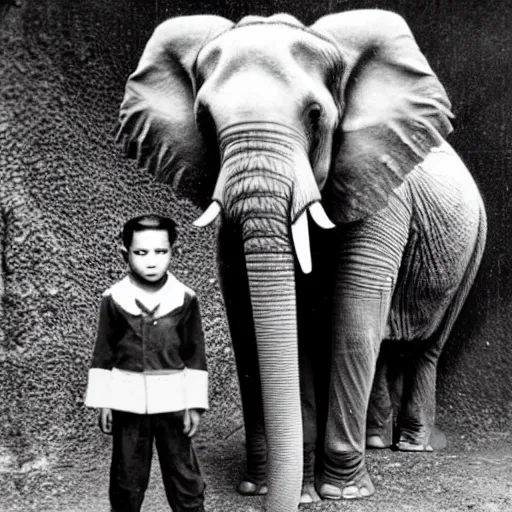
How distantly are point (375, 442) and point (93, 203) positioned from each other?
1.36 meters

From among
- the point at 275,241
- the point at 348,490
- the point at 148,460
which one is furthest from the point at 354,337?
the point at 148,460

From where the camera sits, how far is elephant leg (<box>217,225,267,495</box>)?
10.5ft

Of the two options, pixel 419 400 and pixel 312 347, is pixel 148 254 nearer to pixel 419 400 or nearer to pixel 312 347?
pixel 312 347

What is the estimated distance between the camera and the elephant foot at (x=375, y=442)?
3.90 meters

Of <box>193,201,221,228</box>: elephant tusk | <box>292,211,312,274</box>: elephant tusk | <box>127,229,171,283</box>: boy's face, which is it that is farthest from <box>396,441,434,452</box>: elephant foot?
<box>127,229,171,283</box>: boy's face

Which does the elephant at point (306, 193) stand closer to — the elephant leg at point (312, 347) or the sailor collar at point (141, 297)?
the elephant leg at point (312, 347)

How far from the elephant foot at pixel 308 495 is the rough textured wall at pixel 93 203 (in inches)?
39.6

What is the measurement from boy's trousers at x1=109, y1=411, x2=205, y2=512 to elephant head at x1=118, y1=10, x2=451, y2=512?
0.23m

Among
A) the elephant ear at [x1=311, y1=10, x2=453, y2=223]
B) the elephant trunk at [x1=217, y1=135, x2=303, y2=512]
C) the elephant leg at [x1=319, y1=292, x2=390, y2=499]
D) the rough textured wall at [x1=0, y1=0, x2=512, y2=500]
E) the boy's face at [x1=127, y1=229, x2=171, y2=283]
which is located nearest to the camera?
the boy's face at [x1=127, y1=229, x2=171, y2=283]

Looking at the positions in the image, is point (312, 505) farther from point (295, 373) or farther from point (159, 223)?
point (159, 223)

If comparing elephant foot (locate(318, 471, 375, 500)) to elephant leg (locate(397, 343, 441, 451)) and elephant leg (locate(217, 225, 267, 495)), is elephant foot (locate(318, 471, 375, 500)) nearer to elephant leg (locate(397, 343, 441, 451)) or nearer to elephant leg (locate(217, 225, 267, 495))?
elephant leg (locate(217, 225, 267, 495))

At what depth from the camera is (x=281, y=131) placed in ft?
A: 9.01

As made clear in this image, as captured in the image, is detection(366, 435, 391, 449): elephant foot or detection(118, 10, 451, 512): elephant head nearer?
detection(118, 10, 451, 512): elephant head

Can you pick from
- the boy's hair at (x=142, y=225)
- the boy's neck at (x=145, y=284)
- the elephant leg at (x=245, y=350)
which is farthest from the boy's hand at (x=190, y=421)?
the elephant leg at (x=245, y=350)
